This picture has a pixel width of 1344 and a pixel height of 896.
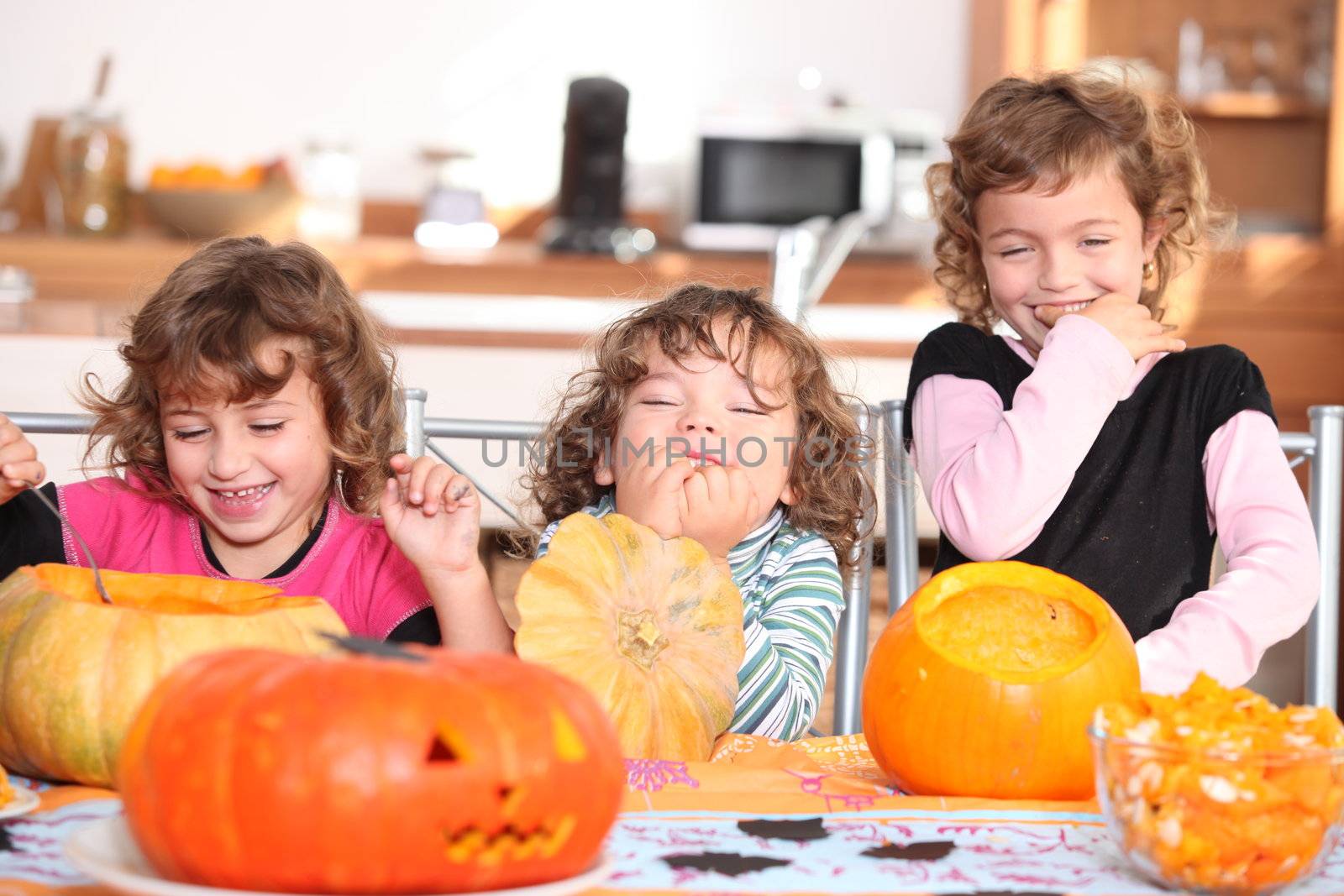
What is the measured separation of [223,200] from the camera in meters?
3.68

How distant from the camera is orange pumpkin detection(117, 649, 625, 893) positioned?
57 centimetres

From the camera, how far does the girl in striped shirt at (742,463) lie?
1.23 m

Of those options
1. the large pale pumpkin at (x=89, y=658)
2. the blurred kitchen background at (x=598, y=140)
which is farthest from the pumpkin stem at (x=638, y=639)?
the blurred kitchen background at (x=598, y=140)

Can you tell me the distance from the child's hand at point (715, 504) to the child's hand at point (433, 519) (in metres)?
0.19

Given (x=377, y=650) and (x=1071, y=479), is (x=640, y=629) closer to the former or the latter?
(x=377, y=650)

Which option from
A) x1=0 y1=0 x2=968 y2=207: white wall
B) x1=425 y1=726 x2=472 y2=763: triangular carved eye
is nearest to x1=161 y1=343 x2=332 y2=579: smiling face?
x1=425 y1=726 x2=472 y2=763: triangular carved eye

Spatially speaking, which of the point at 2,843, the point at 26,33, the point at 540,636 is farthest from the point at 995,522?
the point at 26,33

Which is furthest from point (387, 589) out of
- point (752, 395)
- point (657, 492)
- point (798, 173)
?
point (798, 173)

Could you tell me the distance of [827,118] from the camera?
3816mm

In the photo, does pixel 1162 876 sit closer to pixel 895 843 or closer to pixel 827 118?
pixel 895 843

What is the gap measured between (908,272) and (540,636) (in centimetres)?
Answer: 277

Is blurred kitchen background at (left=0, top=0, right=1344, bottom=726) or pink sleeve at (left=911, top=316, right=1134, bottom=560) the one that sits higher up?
blurred kitchen background at (left=0, top=0, right=1344, bottom=726)

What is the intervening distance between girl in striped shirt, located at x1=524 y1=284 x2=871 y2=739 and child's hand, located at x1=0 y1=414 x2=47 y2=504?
1.37 feet

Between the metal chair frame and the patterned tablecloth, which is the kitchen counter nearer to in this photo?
the metal chair frame
